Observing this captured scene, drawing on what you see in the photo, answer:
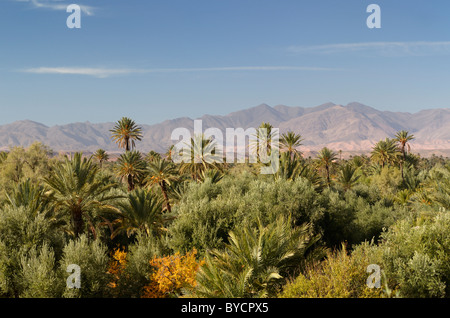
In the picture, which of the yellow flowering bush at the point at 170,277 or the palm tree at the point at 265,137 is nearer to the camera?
the yellow flowering bush at the point at 170,277

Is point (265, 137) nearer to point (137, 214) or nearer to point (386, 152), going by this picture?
point (137, 214)

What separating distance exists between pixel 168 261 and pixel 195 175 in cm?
2181

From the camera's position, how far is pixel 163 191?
109 feet

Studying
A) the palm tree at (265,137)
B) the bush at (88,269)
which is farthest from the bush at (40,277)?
the palm tree at (265,137)

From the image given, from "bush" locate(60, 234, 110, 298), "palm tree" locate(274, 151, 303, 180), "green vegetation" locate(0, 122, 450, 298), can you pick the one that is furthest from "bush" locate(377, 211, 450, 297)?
"palm tree" locate(274, 151, 303, 180)

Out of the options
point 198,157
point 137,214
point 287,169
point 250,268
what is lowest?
point 250,268

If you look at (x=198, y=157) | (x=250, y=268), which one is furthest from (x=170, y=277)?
(x=198, y=157)

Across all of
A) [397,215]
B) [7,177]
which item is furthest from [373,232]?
[7,177]

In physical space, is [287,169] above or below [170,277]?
above

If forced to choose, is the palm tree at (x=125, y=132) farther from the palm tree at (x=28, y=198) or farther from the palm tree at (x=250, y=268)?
the palm tree at (x=250, y=268)

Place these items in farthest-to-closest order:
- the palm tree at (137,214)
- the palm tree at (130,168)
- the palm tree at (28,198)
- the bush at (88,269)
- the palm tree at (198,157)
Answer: the palm tree at (130,168)
the palm tree at (198,157)
the palm tree at (137,214)
the palm tree at (28,198)
the bush at (88,269)

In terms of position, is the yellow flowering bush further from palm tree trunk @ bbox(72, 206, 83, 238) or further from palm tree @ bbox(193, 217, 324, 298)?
palm tree trunk @ bbox(72, 206, 83, 238)

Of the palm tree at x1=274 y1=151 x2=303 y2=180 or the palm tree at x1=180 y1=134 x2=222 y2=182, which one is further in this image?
the palm tree at x1=180 y1=134 x2=222 y2=182
